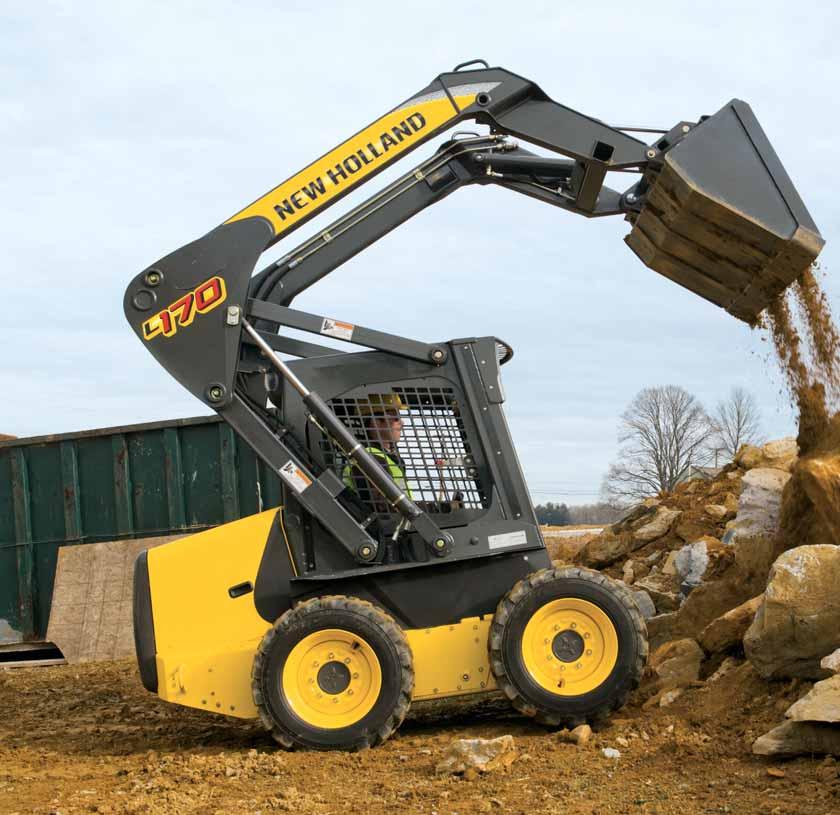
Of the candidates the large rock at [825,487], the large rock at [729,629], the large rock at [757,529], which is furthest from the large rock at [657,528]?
the large rock at [729,629]

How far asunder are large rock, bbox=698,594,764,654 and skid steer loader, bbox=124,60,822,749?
31.5 inches

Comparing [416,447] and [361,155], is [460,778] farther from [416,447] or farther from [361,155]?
[361,155]

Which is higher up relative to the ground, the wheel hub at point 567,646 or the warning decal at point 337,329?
the warning decal at point 337,329

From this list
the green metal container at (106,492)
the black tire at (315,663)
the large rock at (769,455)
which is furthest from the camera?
the green metal container at (106,492)

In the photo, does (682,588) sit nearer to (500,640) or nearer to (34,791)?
(500,640)

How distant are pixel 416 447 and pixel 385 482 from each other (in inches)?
12.8

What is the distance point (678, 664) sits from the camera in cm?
674

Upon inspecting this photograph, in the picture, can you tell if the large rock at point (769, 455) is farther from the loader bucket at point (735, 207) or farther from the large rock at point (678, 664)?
the loader bucket at point (735, 207)

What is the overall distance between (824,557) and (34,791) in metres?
4.21

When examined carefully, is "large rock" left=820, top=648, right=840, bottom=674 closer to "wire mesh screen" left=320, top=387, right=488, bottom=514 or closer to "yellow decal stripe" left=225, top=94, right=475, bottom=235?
"wire mesh screen" left=320, top=387, right=488, bottom=514

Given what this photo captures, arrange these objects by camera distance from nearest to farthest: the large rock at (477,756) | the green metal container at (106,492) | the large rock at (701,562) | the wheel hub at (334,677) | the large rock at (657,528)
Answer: the large rock at (477,756)
the wheel hub at (334,677)
the large rock at (701,562)
the large rock at (657,528)
the green metal container at (106,492)

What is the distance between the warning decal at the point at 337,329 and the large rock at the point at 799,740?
3.05 meters

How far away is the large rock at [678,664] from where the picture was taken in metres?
6.62

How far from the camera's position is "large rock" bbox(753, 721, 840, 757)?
5.09 metres
